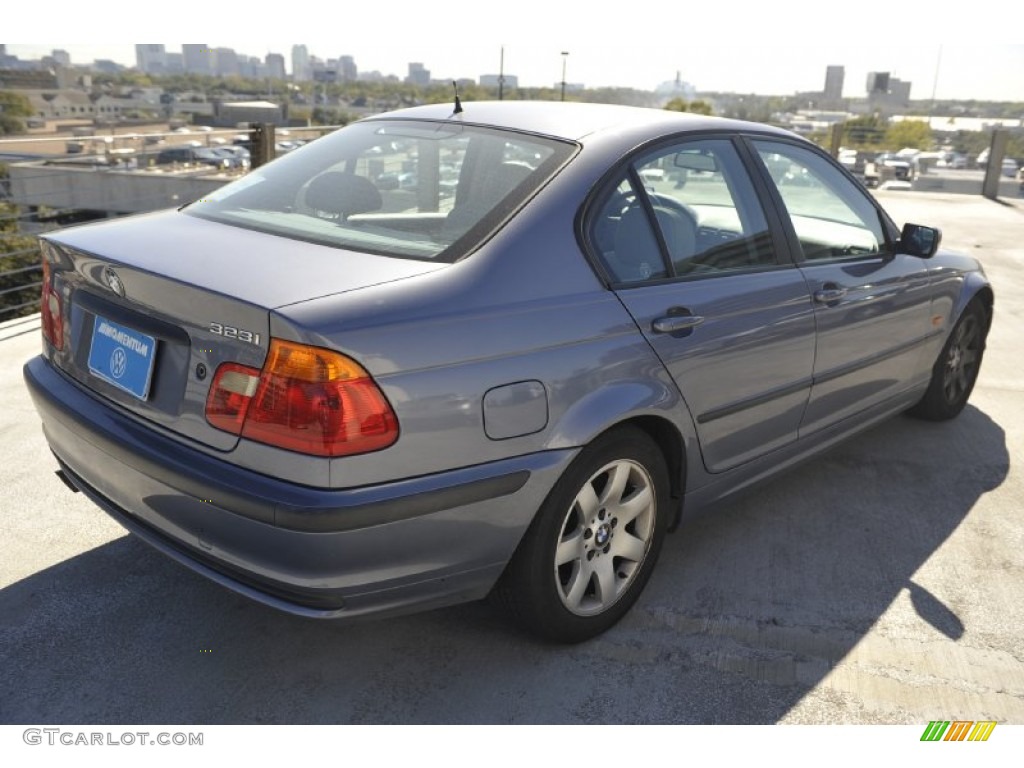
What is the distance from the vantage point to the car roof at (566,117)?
2.93 meters

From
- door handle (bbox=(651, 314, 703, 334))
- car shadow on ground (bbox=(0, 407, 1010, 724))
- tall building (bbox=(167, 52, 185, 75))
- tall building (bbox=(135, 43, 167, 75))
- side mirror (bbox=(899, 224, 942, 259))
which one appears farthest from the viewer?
tall building (bbox=(167, 52, 185, 75))

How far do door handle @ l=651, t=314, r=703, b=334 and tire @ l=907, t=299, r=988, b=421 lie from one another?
7.66 feet

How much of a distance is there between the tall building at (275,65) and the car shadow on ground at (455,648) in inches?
2439

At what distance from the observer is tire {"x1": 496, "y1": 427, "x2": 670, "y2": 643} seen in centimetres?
251

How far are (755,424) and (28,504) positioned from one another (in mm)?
2787

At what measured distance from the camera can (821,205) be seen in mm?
3791

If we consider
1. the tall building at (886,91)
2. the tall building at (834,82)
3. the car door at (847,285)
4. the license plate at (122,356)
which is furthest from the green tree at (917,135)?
the license plate at (122,356)

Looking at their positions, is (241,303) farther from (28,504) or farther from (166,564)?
(28,504)

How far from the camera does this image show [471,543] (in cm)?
233

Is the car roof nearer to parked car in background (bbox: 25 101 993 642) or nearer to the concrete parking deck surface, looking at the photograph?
parked car in background (bbox: 25 101 993 642)

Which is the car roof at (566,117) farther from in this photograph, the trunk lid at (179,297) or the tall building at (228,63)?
the tall building at (228,63)

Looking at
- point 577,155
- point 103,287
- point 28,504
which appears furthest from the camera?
point 28,504

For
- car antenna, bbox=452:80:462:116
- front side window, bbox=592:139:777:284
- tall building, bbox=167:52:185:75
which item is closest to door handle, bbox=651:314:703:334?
front side window, bbox=592:139:777:284
